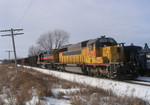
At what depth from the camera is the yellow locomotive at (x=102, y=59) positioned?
10781 mm

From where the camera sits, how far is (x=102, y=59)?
38.1 feet

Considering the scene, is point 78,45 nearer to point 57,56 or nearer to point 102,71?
point 102,71

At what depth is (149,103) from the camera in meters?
5.12

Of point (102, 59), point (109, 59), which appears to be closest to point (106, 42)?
point (109, 59)

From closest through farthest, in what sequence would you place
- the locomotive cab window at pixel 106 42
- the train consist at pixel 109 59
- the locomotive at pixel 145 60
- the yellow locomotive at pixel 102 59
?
the yellow locomotive at pixel 102 59
the train consist at pixel 109 59
the locomotive at pixel 145 60
the locomotive cab window at pixel 106 42

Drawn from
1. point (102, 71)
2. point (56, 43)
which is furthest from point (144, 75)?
point (56, 43)

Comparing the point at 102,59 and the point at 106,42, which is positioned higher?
the point at 106,42

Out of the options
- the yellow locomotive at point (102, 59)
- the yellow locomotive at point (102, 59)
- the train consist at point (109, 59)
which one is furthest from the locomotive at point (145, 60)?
the yellow locomotive at point (102, 59)

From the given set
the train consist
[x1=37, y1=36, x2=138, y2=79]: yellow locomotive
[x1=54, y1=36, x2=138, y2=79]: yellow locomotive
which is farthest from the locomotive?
[x1=54, y1=36, x2=138, y2=79]: yellow locomotive

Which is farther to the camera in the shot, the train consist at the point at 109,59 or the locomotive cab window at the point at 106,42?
the locomotive cab window at the point at 106,42

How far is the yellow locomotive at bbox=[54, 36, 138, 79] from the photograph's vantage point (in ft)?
35.4

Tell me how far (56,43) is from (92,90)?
168ft

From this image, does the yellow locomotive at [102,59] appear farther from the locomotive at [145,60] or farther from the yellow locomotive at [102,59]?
the locomotive at [145,60]

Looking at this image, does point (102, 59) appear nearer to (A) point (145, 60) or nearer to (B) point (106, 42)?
(B) point (106, 42)
